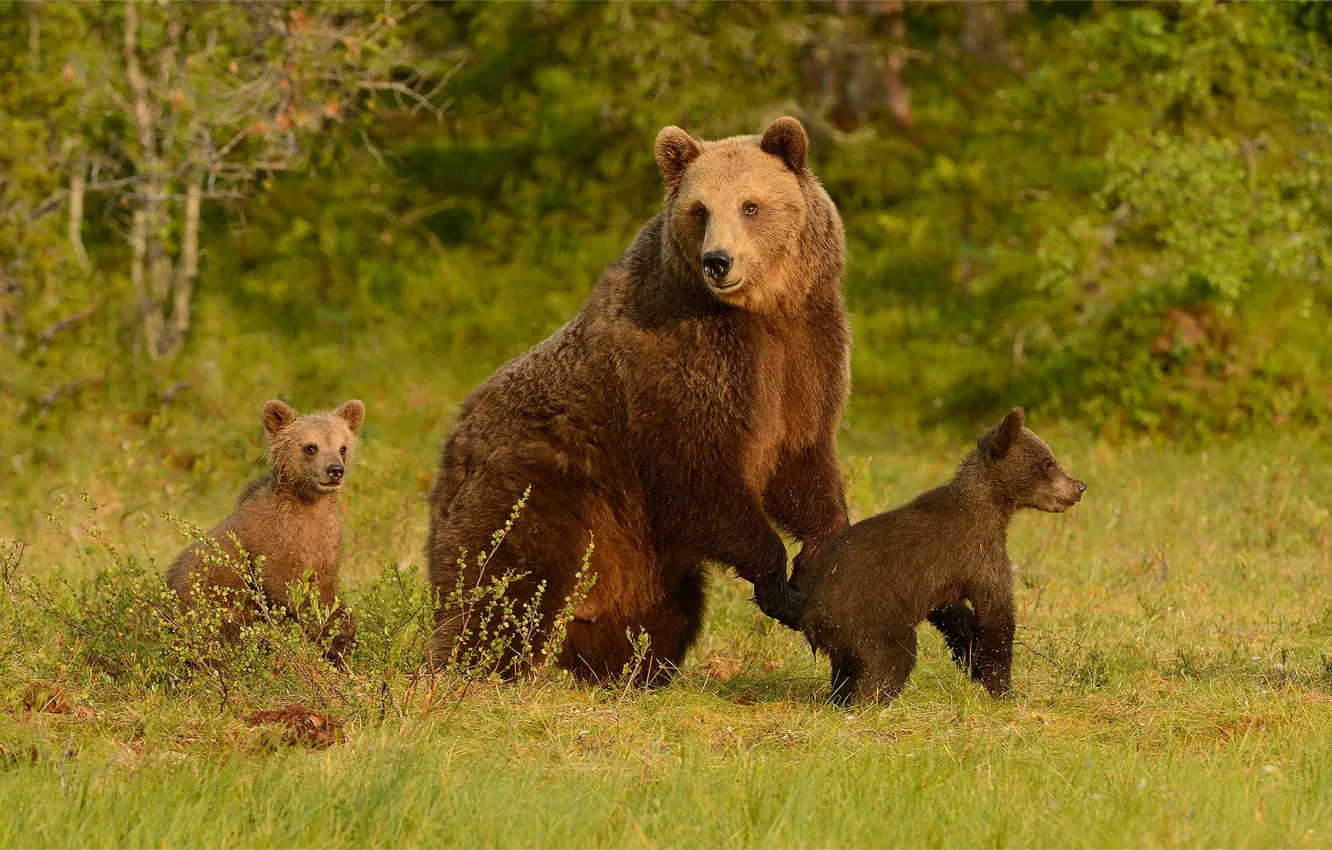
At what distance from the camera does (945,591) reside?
20.5 ft

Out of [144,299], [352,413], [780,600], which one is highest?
[144,299]

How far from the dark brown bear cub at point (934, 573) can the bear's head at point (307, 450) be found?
7.41ft

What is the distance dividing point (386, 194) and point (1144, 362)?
10254 millimetres

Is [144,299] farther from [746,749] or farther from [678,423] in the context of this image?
[746,749]

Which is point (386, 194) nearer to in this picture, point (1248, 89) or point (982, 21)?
point (982, 21)

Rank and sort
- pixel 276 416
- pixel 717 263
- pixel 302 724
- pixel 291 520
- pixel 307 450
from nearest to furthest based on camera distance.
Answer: pixel 302 724 → pixel 717 263 → pixel 291 520 → pixel 307 450 → pixel 276 416

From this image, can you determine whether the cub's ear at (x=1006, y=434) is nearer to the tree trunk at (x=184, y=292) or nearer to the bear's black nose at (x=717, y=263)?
the bear's black nose at (x=717, y=263)

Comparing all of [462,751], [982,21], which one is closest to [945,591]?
[462,751]

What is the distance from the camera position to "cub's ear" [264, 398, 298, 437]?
7.46m

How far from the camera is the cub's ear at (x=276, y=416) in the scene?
7.46 metres

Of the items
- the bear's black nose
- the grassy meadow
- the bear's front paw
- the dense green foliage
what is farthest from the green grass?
Answer: the dense green foliage

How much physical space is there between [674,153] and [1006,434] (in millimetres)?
1764

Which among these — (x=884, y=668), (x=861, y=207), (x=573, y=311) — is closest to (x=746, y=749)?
(x=884, y=668)

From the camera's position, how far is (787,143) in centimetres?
675
